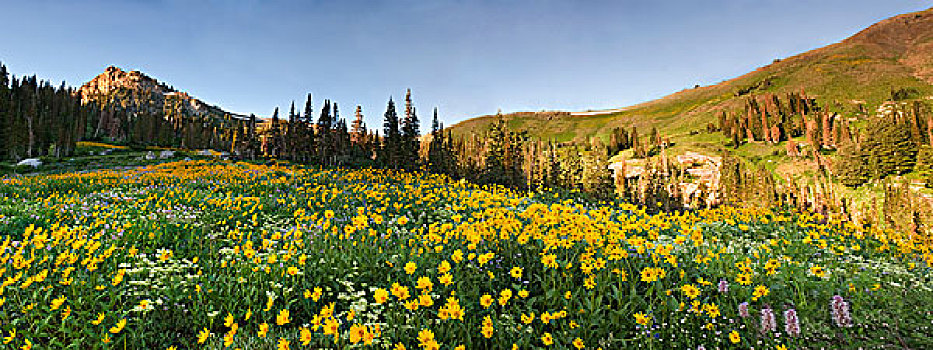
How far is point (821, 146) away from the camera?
9088cm

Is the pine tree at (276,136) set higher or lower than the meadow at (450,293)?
higher

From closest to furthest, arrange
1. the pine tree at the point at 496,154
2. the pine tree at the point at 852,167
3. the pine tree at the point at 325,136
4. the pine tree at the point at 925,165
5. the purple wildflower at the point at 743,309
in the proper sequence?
the purple wildflower at the point at 743,309, the pine tree at the point at 496,154, the pine tree at the point at 925,165, the pine tree at the point at 325,136, the pine tree at the point at 852,167

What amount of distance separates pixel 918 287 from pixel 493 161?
48379mm

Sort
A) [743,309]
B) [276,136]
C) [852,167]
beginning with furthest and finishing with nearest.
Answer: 1. [276,136]
2. [852,167]
3. [743,309]

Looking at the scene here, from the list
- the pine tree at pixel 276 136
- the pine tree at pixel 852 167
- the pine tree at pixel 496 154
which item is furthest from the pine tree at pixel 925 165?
the pine tree at pixel 276 136

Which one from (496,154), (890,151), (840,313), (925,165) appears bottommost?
(925,165)

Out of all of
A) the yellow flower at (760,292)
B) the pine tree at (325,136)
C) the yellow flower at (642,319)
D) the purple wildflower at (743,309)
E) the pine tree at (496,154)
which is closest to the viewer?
the yellow flower at (642,319)

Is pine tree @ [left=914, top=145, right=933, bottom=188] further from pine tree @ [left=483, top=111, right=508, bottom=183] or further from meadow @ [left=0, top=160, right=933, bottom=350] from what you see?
meadow @ [left=0, top=160, right=933, bottom=350]

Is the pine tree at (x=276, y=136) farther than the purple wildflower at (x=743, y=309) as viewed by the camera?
Yes

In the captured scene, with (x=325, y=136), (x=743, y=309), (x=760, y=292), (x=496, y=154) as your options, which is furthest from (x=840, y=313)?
(x=325, y=136)

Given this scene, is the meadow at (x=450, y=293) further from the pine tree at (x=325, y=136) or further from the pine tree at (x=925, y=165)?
the pine tree at (x=925, y=165)

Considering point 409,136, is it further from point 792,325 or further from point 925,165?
point 925,165

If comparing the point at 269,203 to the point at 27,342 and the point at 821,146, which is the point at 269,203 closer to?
the point at 27,342

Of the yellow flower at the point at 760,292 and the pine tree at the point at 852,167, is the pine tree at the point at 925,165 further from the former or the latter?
the yellow flower at the point at 760,292
